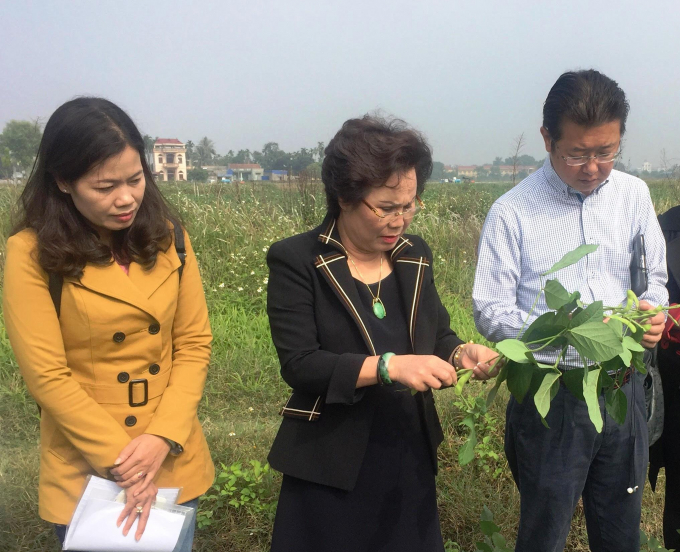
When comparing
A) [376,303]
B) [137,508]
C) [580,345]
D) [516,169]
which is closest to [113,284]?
[137,508]

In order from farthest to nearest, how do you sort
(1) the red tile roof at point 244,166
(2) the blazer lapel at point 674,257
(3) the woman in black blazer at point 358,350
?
(1) the red tile roof at point 244,166 < (2) the blazer lapel at point 674,257 < (3) the woman in black blazer at point 358,350

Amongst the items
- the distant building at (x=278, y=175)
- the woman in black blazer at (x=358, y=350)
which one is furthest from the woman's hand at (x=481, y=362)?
the distant building at (x=278, y=175)

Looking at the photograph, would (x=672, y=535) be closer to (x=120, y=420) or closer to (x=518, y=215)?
(x=518, y=215)

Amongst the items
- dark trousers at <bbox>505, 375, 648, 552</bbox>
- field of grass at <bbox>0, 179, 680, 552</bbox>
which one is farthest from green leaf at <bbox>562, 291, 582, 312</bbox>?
field of grass at <bbox>0, 179, 680, 552</bbox>

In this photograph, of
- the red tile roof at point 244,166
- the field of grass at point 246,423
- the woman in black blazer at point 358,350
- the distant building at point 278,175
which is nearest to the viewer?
the woman in black blazer at point 358,350

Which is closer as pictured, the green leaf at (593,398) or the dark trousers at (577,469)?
the green leaf at (593,398)

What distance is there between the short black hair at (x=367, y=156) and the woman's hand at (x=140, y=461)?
0.79 meters

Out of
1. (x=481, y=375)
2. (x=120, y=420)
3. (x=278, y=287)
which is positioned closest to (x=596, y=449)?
(x=481, y=375)

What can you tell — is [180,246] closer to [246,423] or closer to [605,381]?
[605,381]

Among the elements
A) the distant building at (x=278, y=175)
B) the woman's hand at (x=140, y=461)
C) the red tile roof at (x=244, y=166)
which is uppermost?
the red tile roof at (x=244, y=166)

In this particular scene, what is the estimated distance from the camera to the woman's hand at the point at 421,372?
4.64ft

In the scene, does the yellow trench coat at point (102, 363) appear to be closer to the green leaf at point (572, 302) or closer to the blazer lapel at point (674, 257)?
the green leaf at point (572, 302)

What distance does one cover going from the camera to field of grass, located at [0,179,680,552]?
8.46ft

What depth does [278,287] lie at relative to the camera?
1.61 m
